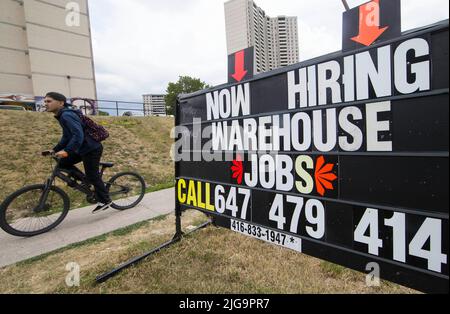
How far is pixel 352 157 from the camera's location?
165cm

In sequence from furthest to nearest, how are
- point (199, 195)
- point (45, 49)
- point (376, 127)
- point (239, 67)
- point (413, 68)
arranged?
point (45, 49) < point (199, 195) < point (239, 67) < point (376, 127) < point (413, 68)

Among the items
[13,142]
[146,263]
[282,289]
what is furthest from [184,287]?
[13,142]

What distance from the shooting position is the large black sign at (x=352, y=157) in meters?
1.38

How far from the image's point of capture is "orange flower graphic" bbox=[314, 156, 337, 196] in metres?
1.77

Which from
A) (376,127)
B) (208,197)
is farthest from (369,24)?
(208,197)

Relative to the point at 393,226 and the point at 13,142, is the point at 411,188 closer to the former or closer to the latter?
the point at 393,226

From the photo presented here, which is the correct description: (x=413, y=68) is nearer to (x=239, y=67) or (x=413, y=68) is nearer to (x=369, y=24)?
(x=369, y=24)

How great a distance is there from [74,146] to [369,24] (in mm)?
3793

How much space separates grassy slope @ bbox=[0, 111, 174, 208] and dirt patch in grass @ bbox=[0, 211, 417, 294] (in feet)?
7.97

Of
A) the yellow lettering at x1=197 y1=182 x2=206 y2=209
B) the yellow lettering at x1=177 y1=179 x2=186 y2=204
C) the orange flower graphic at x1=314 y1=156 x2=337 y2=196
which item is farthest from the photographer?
the yellow lettering at x1=177 y1=179 x2=186 y2=204

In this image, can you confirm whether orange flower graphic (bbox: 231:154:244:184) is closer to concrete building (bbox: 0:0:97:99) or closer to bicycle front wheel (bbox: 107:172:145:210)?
bicycle front wheel (bbox: 107:172:145:210)

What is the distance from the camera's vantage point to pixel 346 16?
5.49ft

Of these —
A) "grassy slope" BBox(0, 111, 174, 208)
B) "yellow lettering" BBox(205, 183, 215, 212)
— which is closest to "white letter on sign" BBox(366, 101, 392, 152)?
"yellow lettering" BBox(205, 183, 215, 212)

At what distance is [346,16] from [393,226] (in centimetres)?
138
